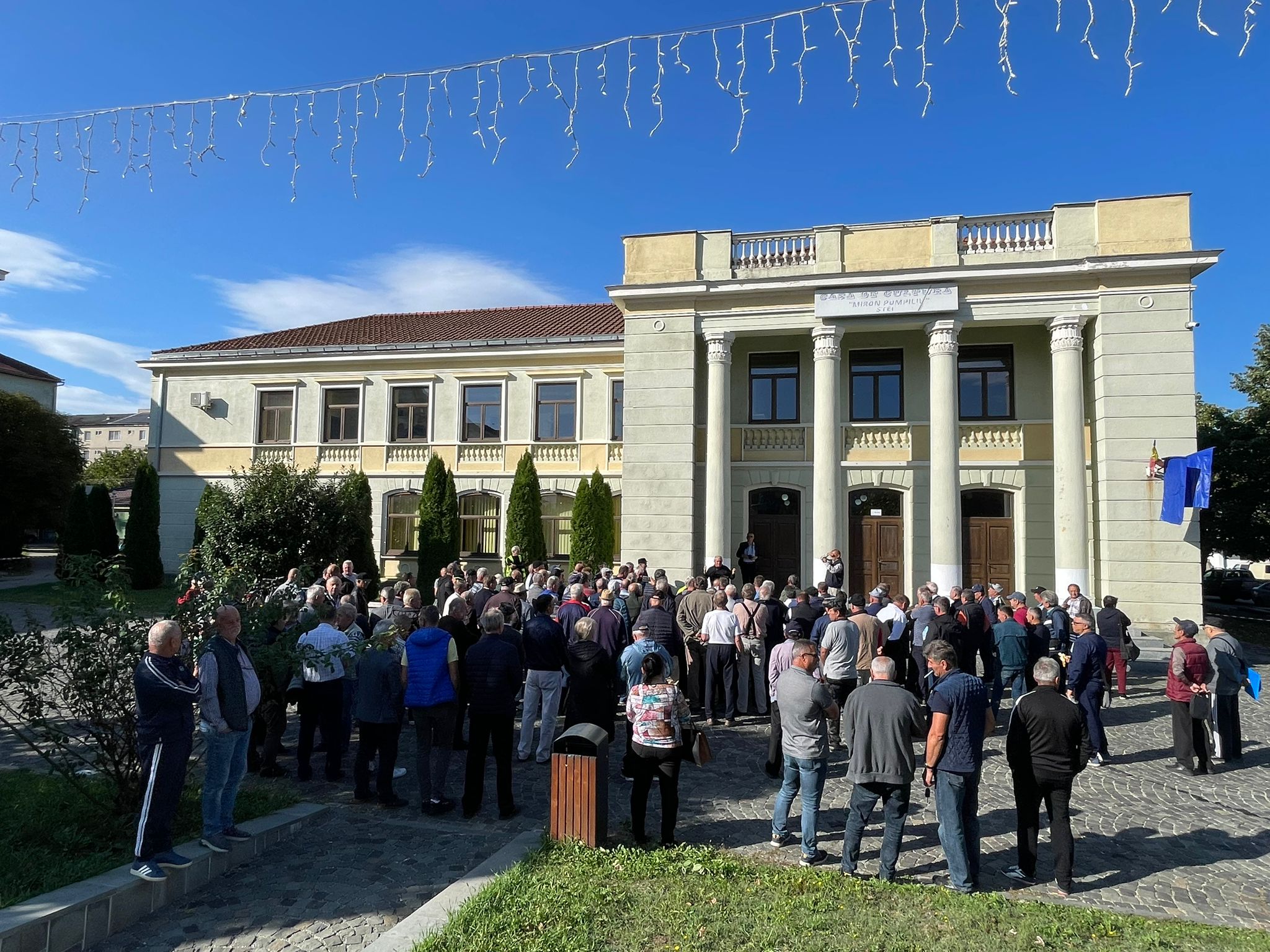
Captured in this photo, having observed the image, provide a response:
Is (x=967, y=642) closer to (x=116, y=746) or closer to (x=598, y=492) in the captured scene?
(x=116, y=746)

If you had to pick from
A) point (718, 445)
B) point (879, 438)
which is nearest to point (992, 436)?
point (879, 438)

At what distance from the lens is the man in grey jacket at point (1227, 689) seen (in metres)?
8.55

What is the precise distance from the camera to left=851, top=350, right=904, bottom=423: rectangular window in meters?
20.3

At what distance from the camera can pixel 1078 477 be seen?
17406 millimetres

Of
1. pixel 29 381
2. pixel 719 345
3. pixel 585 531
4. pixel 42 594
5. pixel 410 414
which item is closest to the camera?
pixel 719 345

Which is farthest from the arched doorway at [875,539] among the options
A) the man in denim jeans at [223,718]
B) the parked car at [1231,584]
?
the parked car at [1231,584]

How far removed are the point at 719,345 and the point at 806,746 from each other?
581 inches

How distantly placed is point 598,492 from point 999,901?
17.6 meters

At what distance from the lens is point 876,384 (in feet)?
67.1

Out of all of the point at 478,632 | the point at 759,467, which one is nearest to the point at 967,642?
the point at 478,632

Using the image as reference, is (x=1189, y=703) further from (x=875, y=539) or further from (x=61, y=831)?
(x=875, y=539)

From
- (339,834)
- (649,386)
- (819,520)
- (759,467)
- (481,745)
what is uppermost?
(649,386)

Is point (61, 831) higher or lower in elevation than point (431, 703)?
lower

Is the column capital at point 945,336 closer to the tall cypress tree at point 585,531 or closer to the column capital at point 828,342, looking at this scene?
the column capital at point 828,342
